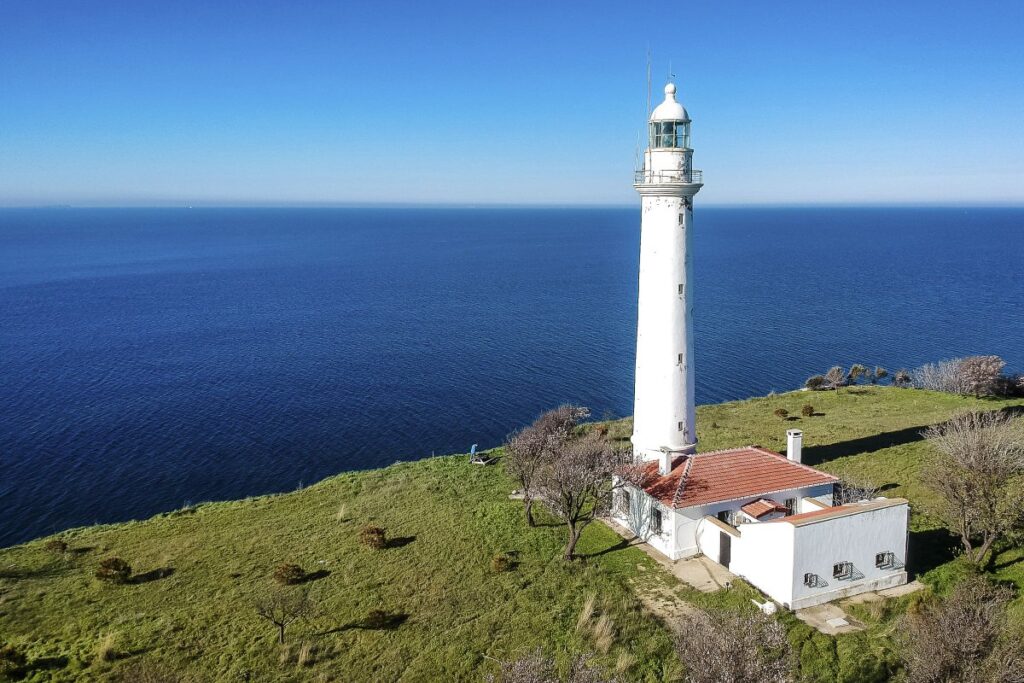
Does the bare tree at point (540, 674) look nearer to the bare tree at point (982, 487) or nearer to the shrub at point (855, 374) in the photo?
the bare tree at point (982, 487)

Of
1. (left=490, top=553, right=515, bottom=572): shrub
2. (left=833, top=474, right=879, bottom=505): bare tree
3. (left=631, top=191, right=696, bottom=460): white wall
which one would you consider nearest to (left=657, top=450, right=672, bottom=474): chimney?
(left=631, top=191, right=696, bottom=460): white wall

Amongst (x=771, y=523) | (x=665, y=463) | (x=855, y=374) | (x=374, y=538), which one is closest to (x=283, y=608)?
(x=374, y=538)

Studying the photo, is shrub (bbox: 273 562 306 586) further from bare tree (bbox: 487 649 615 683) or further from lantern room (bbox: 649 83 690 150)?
lantern room (bbox: 649 83 690 150)

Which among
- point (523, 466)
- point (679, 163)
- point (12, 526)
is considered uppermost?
point (679, 163)

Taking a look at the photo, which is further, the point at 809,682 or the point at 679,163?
the point at 679,163

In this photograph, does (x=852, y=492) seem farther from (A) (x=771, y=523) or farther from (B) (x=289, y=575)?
(B) (x=289, y=575)

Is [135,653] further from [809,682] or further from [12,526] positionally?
[12,526]

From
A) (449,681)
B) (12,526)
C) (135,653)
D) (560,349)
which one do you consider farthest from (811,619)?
(560,349)
